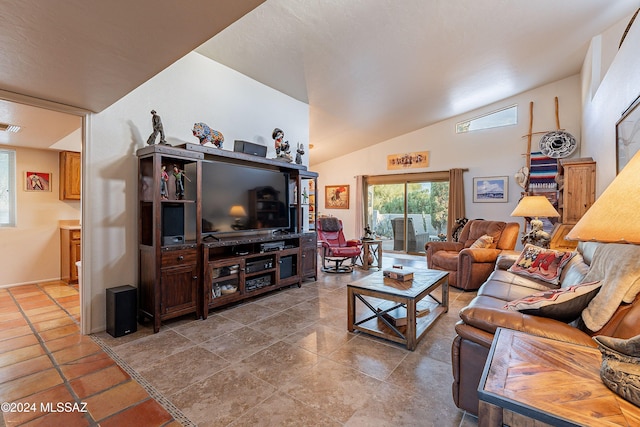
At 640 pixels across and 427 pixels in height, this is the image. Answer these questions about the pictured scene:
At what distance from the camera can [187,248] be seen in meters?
2.95

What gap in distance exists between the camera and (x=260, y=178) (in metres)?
3.88

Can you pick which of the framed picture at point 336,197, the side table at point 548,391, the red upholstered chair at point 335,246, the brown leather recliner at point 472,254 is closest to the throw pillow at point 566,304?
the side table at point 548,391

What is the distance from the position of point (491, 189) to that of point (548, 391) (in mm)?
6044

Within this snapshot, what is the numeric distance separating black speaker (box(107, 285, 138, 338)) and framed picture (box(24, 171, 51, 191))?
10.5 feet

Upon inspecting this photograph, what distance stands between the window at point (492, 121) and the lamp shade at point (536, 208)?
3.11 metres

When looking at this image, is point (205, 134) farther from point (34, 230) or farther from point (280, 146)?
point (34, 230)

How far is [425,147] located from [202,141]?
5373 millimetres

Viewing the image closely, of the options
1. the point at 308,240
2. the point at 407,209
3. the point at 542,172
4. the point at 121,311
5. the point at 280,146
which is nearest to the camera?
the point at 121,311

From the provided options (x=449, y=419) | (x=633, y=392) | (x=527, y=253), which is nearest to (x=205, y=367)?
(x=449, y=419)

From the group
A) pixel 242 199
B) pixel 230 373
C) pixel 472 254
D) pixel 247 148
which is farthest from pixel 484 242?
pixel 230 373

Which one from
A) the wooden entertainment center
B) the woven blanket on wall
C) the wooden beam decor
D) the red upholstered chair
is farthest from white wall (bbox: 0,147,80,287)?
the woven blanket on wall

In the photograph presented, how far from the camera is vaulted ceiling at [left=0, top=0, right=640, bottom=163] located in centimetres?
141

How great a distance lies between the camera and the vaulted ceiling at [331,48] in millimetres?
1412

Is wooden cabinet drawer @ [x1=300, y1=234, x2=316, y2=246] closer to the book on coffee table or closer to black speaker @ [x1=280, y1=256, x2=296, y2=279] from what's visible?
black speaker @ [x1=280, y1=256, x2=296, y2=279]
